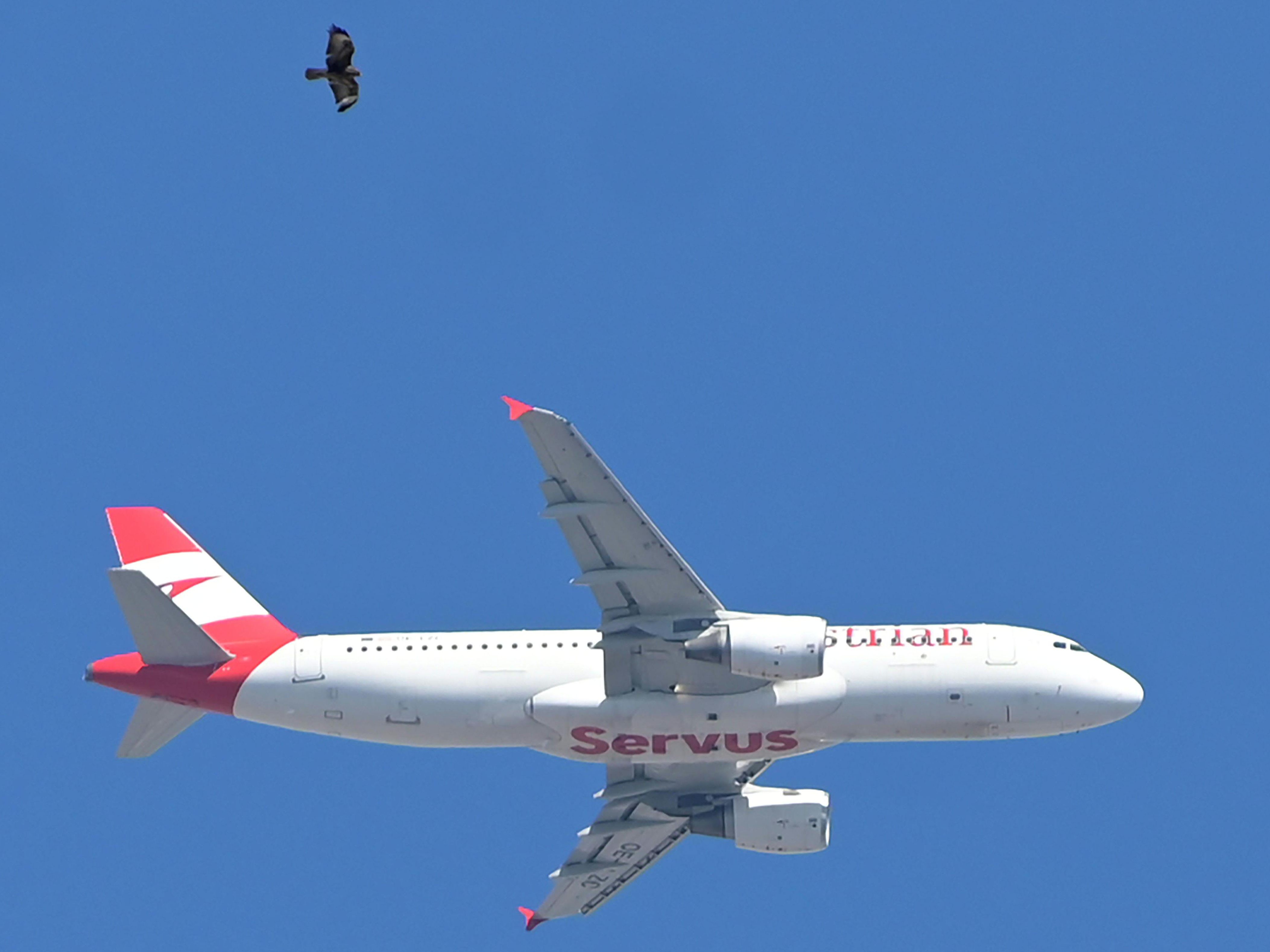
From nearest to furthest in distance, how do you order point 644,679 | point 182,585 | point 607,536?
1. point 607,536
2. point 644,679
3. point 182,585

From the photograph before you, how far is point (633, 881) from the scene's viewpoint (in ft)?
214

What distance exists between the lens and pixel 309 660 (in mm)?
58844

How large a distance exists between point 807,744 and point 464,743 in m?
9.81

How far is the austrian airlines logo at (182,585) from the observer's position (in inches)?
2496

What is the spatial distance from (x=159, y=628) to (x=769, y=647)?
17616 mm

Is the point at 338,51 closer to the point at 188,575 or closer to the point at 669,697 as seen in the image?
the point at 669,697

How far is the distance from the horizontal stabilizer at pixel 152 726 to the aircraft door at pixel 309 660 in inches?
174

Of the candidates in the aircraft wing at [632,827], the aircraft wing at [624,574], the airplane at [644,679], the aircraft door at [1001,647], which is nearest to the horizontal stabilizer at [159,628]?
the airplane at [644,679]

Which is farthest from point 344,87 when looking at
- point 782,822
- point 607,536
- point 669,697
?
point 782,822

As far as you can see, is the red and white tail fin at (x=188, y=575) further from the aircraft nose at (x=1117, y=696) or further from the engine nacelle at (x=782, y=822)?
the aircraft nose at (x=1117, y=696)

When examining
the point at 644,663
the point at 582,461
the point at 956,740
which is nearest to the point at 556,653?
the point at 644,663

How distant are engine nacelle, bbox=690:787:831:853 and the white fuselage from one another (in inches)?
124

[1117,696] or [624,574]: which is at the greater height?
[624,574]

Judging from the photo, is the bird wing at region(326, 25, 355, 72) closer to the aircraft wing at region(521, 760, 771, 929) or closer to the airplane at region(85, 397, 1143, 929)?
the airplane at region(85, 397, 1143, 929)
